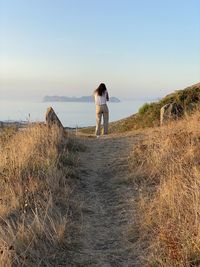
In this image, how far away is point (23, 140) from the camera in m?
12.5

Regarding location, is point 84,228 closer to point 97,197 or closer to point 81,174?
point 97,197

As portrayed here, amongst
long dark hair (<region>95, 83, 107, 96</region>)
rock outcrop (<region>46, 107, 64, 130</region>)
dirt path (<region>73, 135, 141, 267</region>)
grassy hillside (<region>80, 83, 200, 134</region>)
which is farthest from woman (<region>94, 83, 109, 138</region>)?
dirt path (<region>73, 135, 141, 267</region>)

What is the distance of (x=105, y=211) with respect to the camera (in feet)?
26.2

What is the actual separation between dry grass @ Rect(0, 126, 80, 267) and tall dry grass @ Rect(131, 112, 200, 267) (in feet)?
3.65

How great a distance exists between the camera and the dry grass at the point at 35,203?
20.0 ft

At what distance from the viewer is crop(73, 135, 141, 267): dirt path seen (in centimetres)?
628

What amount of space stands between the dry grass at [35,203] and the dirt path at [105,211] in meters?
0.27

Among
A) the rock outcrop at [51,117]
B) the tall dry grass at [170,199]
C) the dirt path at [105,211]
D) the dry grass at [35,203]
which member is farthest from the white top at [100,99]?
the tall dry grass at [170,199]

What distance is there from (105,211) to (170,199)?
1.35 metres

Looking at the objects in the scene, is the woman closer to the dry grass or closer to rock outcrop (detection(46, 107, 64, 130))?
rock outcrop (detection(46, 107, 64, 130))

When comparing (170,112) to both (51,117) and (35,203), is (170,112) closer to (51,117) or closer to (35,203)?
(51,117)

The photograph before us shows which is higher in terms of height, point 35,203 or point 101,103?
point 101,103

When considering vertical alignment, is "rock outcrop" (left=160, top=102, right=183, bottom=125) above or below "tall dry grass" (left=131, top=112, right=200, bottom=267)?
above

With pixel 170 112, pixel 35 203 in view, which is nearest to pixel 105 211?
pixel 35 203
